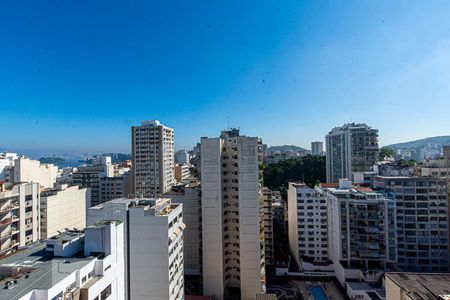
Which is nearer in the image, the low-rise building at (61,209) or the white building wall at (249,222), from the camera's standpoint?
the white building wall at (249,222)

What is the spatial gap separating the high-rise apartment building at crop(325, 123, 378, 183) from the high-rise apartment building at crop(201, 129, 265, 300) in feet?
46.4

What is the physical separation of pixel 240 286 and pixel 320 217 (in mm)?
6219

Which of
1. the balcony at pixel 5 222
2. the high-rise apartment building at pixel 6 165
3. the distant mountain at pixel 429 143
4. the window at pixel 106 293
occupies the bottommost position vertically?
the window at pixel 106 293

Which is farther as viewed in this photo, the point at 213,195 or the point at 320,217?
the point at 320,217

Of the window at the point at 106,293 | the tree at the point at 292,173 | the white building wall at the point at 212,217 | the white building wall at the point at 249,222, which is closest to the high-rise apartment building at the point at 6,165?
the white building wall at the point at 212,217

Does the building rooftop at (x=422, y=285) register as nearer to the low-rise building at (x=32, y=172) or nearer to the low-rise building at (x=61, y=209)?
the low-rise building at (x=61, y=209)

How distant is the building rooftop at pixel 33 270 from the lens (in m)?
4.21

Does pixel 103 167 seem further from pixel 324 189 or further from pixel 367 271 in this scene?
pixel 367 271

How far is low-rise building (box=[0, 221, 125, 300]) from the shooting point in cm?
428

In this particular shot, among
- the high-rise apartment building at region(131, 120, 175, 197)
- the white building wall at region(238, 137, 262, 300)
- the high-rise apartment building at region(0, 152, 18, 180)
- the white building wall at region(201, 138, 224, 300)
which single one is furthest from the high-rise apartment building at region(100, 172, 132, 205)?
the white building wall at region(238, 137, 262, 300)

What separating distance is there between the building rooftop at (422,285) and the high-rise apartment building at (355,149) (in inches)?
656

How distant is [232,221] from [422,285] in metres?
7.41

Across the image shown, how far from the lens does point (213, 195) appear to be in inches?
506

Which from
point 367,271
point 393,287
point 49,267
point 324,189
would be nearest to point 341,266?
point 367,271
